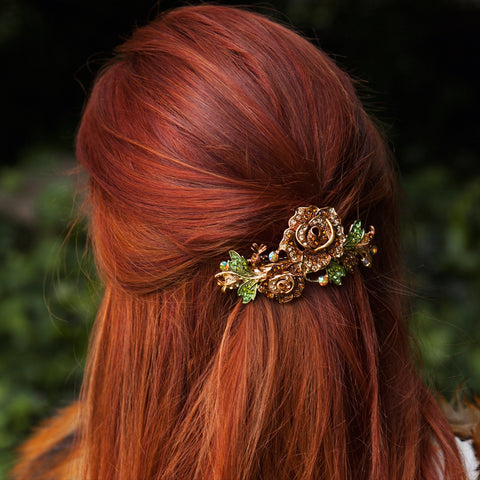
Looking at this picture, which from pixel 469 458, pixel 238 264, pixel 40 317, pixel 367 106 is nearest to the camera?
pixel 238 264

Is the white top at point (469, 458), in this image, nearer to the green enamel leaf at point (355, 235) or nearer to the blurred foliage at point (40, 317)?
the green enamel leaf at point (355, 235)

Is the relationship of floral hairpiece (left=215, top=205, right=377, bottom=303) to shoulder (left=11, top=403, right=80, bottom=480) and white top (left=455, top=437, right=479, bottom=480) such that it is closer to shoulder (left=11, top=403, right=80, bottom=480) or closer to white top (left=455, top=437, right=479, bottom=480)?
white top (left=455, top=437, right=479, bottom=480)

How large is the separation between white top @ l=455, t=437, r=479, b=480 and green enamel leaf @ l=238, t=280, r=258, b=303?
448 millimetres

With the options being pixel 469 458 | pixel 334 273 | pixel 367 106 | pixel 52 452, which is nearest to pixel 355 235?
pixel 334 273

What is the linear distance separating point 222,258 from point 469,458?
54cm

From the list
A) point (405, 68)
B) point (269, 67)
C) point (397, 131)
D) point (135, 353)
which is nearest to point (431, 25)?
point (405, 68)

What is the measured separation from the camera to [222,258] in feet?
2.46

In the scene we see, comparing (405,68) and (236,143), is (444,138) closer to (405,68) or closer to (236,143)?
(405,68)

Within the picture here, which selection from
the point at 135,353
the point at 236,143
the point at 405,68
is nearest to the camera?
the point at 236,143

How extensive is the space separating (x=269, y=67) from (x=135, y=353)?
442mm

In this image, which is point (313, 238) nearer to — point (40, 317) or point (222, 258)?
point (222, 258)

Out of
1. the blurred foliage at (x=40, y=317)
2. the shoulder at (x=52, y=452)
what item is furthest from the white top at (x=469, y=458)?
the blurred foliage at (x=40, y=317)

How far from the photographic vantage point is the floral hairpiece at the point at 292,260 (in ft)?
2.43

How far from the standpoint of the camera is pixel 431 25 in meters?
2.61
